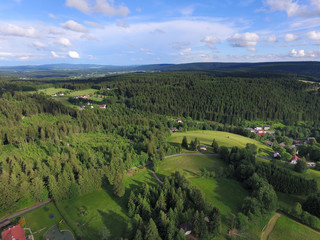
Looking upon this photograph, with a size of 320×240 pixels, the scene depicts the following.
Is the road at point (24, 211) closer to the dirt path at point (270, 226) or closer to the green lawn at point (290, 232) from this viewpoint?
the dirt path at point (270, 226)

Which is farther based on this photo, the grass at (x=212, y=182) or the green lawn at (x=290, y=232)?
the grass at (x=212, y=182)

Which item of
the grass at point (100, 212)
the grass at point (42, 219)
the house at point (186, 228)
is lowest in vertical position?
the grass at point (100, 212)

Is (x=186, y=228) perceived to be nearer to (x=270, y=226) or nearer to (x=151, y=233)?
(x=151, y=233)

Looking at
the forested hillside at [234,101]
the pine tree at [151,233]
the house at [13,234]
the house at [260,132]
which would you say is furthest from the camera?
the forested hillside at [234,101]

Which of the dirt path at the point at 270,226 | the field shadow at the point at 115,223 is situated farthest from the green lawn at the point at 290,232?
the field shadow at the point at 115,223

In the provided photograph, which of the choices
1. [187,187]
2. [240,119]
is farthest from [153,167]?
[240,119]

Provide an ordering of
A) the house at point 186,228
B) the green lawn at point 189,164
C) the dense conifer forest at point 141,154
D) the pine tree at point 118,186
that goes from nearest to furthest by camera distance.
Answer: the house at point 186,228, the dense conifer forest at point 141,154, the pine tree at point 118,186, the green lawn at point 189,164

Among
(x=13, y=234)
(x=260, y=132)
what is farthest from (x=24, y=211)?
(x=260, y=132)
